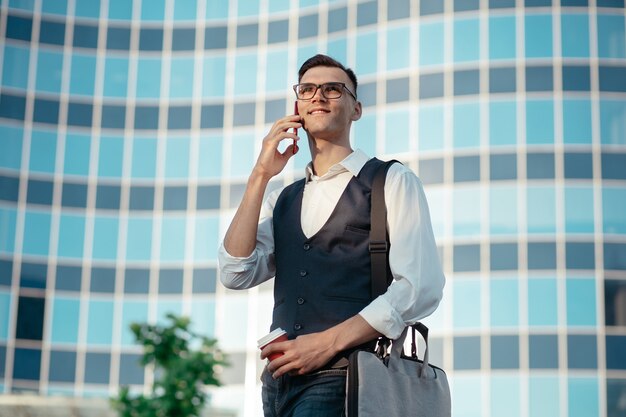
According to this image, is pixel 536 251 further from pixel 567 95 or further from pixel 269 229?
pixel 269 229

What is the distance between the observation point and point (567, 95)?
3784 centimetres

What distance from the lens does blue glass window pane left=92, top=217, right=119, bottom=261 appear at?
43.3m

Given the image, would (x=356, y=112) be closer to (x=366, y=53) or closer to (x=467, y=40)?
(x=467, y=40)

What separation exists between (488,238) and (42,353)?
16.8 m

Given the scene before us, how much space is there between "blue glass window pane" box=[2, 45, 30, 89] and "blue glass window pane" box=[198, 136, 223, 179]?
23.7ft

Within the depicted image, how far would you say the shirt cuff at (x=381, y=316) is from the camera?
149 inches

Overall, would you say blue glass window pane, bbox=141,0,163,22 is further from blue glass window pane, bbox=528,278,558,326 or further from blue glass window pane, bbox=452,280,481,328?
blue glass window pane, bbox=528,278,558,326

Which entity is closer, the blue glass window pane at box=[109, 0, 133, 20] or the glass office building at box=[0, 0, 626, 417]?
the glass office building at box=[0, 0, 626, 417]

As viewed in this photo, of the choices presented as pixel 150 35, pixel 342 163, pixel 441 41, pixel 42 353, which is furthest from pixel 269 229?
pixel 150 35

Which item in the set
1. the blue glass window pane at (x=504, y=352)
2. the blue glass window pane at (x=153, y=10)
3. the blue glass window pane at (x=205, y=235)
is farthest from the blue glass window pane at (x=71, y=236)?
the blue glass window pane at (x=504, y=352)

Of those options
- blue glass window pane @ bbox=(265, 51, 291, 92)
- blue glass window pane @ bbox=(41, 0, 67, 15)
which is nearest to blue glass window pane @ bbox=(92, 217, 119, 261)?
blue glass window pane @ bbox=(265, 51, 291, 92)

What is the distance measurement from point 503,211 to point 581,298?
3.79 m

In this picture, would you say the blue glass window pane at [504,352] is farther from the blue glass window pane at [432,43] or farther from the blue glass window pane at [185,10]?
the blue glass window pane at [185,10]

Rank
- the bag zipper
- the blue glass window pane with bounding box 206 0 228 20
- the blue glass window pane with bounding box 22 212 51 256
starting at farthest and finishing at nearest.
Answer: the blue glass window pane with bounding box 206 0 228 20
the blue glass window pane with bounding box 22 212 51 256
the bag zipper
